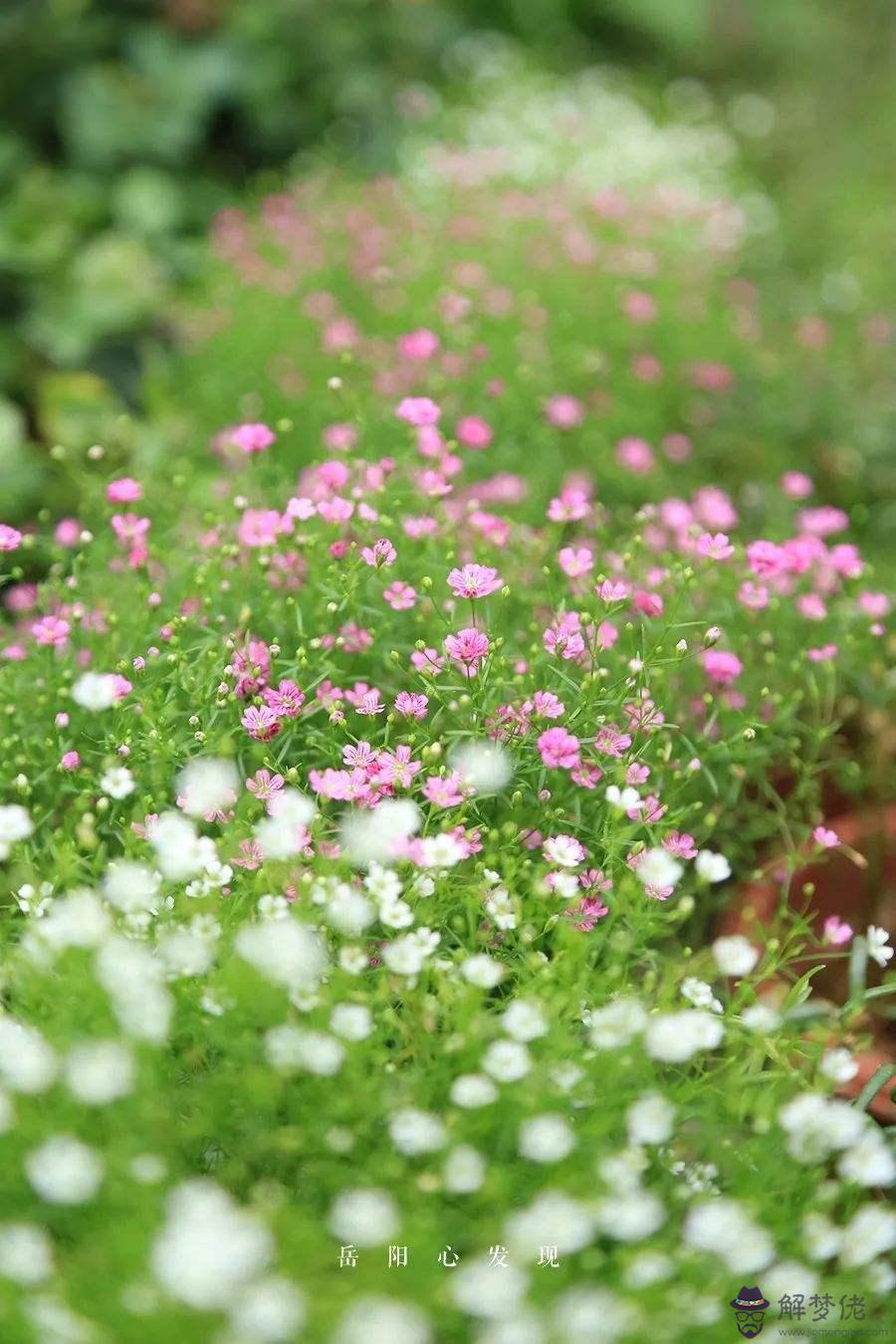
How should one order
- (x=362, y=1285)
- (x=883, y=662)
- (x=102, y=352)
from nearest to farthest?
(x=362, y=1285) → (x=883, y=662) → (x=102, y=352)

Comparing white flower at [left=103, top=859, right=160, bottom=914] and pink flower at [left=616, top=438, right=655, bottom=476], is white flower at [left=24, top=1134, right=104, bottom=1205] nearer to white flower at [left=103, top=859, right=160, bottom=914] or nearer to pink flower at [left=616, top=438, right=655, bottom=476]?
white flower at [left=103, top=859, right=160, bottom=914]

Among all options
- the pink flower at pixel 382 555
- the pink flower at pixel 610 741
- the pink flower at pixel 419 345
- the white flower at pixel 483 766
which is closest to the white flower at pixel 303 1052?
the white flower at pixel 483 766

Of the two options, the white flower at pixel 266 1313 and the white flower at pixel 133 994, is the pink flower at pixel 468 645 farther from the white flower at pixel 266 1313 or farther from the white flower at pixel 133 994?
the white flower at pixel 266 1313

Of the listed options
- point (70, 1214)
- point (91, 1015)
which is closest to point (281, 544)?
point (91, 1015)

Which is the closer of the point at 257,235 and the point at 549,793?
the point at 549,793

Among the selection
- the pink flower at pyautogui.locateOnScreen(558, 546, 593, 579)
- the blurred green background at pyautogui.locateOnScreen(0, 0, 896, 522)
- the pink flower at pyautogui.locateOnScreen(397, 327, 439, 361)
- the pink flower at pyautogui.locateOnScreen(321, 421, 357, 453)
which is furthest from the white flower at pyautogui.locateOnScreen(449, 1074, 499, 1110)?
the blurred green background at pyautogui.locateOnScreen(0, 0, 896, 522)

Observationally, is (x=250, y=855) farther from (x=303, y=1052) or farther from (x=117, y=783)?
(x=303, y=1052)

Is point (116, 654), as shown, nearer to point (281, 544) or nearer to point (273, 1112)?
point (281, 544)

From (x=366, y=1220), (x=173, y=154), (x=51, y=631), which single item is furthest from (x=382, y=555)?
(x=173, y=154)
